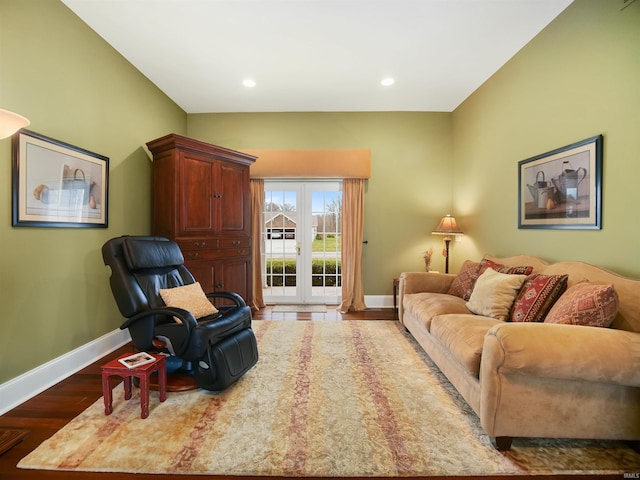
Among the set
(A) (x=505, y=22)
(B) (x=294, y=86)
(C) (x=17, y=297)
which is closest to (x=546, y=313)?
(A) (x=505, y=22)

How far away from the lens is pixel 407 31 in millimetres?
2543

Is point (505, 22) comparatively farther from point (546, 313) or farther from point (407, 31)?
point (546, 313)

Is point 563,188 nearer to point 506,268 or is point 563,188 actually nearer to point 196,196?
point 506,268

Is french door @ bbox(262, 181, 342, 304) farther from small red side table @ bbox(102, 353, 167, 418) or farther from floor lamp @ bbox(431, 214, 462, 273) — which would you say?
small red side table @ bbox(102, 353, 167, 418)

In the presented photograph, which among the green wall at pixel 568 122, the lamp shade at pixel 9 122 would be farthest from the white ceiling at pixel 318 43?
the lamp shade at pixel 9 122

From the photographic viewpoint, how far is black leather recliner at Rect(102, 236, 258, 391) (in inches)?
77.6

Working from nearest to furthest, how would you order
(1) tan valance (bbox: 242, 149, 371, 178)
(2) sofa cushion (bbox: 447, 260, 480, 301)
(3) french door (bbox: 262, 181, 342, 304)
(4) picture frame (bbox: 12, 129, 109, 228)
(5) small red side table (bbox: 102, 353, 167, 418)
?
(5) small red side table (bbox: 102, 353, 167, 418), (4) picture frame (bbox: 12, 129, 109, 228), (2) sofa cushion (bbox: 447, 260, 480, 301), (1) tan valance (bbox: 242, 149, 371, 178), (3) french door (bbox: 262, 181, 342, 304)

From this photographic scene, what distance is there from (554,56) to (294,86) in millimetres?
2615

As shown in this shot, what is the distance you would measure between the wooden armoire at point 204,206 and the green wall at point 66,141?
33 cm

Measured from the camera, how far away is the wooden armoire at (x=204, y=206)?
10.2 feet

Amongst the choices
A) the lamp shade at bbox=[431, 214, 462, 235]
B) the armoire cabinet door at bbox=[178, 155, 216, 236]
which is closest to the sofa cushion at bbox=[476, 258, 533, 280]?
the lamp shade at bbox=[431, 214, 462, 235]

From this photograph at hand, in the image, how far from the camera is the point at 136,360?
185 centimetres

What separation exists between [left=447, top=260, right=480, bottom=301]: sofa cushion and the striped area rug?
0.96m

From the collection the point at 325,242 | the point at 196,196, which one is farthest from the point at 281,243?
the point at 196,196
